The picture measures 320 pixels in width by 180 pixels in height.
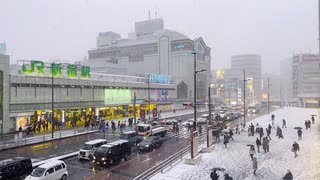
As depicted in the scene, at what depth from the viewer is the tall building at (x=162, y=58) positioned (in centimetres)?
11400

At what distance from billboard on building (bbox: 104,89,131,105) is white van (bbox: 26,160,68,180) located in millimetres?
41906

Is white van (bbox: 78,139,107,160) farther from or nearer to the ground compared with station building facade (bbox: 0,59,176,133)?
nearer to the ground

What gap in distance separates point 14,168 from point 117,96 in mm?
46313

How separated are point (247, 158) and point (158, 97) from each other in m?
60.8

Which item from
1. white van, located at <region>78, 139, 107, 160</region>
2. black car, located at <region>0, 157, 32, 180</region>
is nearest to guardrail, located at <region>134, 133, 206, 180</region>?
white van, located at <region>78, 139, 107, 160</region>

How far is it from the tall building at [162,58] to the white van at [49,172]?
3131 inches

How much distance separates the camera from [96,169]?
2411 cm

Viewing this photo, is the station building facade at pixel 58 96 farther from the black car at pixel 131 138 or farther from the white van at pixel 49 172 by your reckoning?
the white van at pixel 49 172

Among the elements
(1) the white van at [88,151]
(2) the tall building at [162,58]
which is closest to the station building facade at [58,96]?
(1) the white van at [88,151]

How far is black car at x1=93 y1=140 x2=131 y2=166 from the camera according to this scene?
24.8 m

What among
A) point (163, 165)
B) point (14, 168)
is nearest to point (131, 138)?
point (163, 165)

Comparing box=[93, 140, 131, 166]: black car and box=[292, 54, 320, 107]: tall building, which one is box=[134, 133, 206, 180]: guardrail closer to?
box=[93, 140, 131, 166]: black car

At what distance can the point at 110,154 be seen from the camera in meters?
25.2

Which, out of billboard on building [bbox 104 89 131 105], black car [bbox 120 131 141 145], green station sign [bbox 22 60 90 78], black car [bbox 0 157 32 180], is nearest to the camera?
black car [bbox 0 157 32 180]
